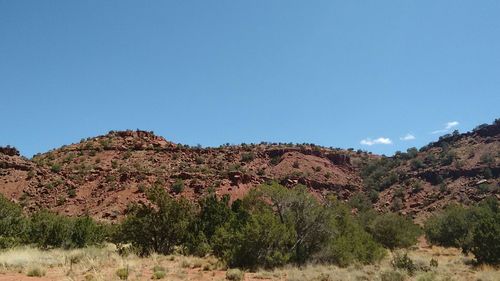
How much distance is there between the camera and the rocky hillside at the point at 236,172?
54.5m

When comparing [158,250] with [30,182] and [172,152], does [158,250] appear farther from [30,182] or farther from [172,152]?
[172,152]

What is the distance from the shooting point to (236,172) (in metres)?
62.7

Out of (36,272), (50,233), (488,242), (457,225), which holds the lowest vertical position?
(36,272)

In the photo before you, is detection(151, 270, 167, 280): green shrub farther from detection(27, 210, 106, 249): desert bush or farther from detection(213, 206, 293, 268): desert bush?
detection(27, 210, 106, 249): desert bush

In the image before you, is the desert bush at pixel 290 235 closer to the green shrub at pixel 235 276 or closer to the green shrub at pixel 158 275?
the green shrub at pixel 235 276

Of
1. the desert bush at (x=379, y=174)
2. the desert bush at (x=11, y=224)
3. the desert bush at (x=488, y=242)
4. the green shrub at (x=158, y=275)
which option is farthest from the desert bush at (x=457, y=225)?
the desert bush at (x=11, y=224)

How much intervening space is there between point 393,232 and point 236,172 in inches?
1032

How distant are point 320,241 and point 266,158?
173ft

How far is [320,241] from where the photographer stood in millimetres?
24344

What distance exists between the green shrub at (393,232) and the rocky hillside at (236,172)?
20127 millimetres

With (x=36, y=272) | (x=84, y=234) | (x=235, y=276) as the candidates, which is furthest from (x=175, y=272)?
(x=84, y=234)

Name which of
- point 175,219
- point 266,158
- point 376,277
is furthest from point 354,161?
point 376,277

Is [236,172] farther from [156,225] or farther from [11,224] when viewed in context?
[156,225]

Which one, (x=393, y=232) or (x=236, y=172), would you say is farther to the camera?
(x=236, y=172)
